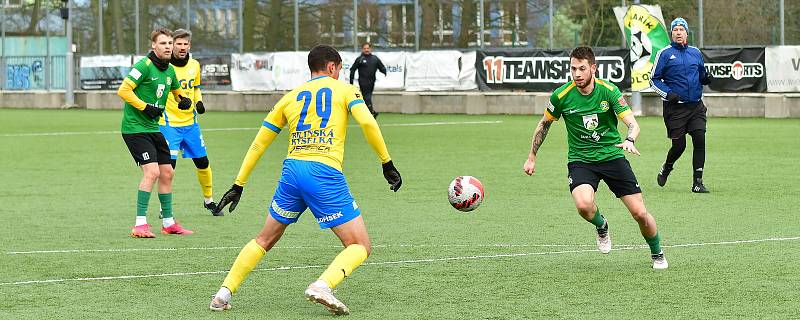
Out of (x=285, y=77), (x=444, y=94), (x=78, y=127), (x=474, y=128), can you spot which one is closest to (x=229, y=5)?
(x=285, y=77)

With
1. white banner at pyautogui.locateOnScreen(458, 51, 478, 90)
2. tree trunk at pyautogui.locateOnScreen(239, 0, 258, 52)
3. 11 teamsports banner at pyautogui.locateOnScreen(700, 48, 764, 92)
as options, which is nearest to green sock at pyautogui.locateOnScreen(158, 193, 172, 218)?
11 teamsports banner at pyautogui.locateOnScreen(700, 48, 764, 92)

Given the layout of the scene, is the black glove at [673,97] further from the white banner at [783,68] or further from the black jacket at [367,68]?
the black jacket at [367,68]

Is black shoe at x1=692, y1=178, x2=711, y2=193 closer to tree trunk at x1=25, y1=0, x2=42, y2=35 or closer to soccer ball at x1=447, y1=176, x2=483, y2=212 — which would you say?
soccer ball at x1=447, y1=176, x2=483, y2=212

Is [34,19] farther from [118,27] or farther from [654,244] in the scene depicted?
[654,244]

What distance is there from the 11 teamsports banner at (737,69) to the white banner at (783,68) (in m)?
0.15

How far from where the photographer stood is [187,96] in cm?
1420

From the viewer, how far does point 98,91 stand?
153 feet

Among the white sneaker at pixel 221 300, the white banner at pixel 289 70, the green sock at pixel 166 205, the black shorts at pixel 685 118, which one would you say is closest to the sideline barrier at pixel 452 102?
the white banner at pixel 289 70

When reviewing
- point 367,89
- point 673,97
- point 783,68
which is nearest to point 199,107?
point 673,97

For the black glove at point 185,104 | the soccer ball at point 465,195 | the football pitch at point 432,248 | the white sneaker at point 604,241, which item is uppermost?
the black glove at point 185,104

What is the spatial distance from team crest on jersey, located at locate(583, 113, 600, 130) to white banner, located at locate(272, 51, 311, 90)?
31121 mm

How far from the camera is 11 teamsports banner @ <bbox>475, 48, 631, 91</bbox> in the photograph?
35688 millimetres

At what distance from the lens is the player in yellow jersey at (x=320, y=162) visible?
27.5 ft

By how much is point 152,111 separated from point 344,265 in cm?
484
